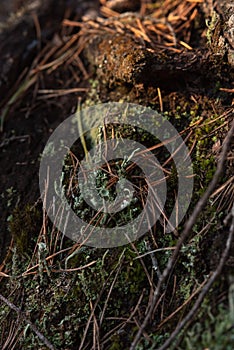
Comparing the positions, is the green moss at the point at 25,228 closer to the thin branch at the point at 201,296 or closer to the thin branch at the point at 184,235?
the thin branch at the point at 184,235

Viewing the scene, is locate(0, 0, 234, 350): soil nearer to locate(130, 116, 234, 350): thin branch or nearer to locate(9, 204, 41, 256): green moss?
locate(9, 204, 41, 256): green moss

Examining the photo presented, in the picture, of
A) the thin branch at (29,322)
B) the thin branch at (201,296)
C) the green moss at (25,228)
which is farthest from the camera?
the green moss at (25,228)

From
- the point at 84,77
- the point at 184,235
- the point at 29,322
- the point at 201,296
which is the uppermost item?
the point at 84,77

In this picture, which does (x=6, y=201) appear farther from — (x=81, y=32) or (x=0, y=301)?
(x=81, y=32)

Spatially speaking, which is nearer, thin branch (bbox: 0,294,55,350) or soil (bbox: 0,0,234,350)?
thin branch (bbox: 0,294,55,350)

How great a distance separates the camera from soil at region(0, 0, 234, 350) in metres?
2.23

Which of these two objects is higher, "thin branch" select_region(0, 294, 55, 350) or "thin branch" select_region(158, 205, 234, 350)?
"thin branch" select_region(158, 205, 234, 350)

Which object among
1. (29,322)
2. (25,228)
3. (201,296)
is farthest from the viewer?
(25,228)

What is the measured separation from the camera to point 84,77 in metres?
2.74

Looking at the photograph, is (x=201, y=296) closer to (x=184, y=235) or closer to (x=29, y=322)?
(x=184, y=235)

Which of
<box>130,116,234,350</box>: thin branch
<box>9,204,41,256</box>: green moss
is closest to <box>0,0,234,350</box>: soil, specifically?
<box>9,204,41,256</box>: green moss

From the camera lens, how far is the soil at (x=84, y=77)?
7.33ft

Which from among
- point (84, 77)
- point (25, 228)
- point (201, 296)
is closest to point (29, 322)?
point (25, 228)

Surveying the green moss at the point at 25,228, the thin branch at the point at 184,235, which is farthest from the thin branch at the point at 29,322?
the thin branch at the point at 184,235
